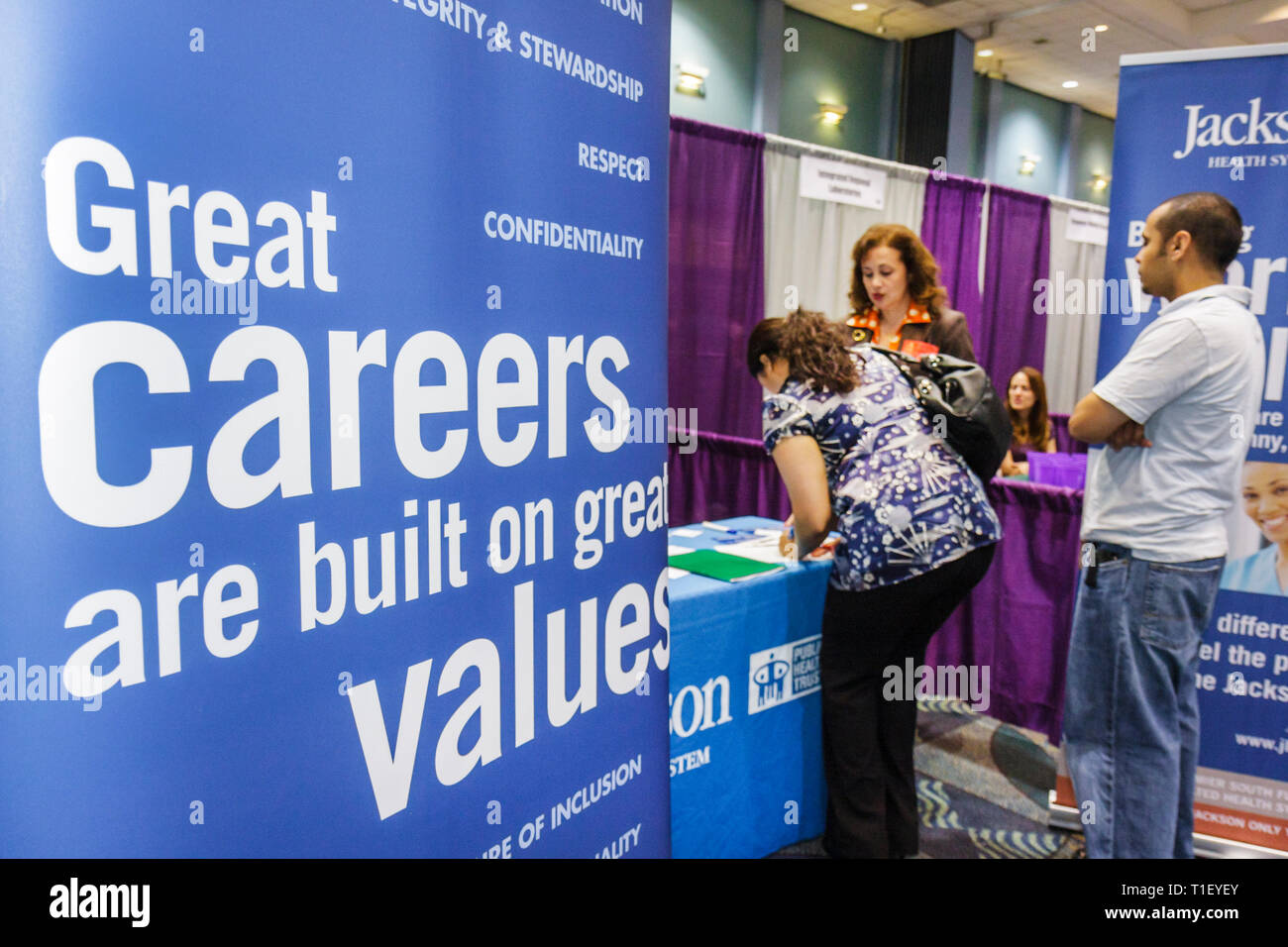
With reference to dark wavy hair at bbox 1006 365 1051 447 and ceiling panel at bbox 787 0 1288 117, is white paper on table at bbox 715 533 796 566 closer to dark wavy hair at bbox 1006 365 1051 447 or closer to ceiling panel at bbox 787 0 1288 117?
dark wavy hair at bbox 1006 365 1051 447

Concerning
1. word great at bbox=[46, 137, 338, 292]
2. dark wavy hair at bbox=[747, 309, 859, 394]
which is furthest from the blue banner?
word great at bbox=[46, 137, 338, 292]

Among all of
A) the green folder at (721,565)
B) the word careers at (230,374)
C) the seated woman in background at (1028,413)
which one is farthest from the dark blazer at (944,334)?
the word careers at (230,374)

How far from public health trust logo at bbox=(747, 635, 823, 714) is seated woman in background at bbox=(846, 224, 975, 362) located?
1.02 metres

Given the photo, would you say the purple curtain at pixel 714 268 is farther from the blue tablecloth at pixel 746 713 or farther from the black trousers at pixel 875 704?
the black trousers at pixel 875 704

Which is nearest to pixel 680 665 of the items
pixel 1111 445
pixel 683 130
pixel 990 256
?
pixel 1111 445

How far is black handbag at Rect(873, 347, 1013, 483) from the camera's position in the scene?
1935 mm

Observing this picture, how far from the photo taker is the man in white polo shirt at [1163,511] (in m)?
1.88

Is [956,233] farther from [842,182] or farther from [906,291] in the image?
[906,291]

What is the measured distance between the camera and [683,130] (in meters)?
4.34

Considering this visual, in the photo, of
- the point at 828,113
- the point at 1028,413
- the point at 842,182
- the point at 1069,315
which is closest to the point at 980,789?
the point at 1028,413

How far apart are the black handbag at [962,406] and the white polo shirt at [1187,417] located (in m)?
0.24

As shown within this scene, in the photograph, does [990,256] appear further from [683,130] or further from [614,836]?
[614,836]
